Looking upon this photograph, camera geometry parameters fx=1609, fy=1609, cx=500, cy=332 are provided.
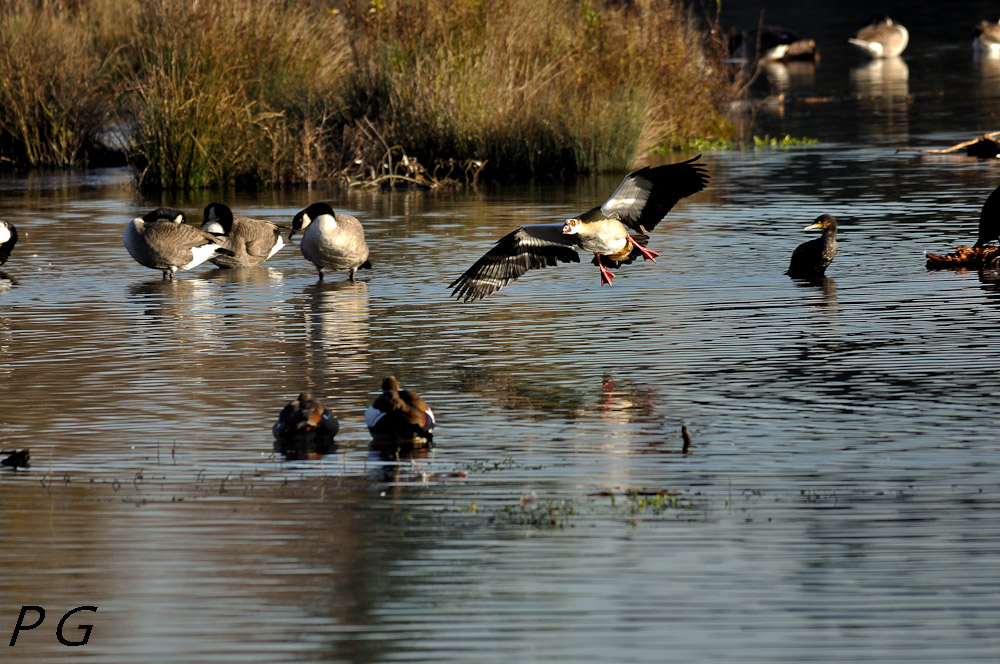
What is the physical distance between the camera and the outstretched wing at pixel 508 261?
1280 centimetres

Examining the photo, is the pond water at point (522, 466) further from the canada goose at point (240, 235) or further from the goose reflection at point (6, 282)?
the canada goose at point (240, 235)

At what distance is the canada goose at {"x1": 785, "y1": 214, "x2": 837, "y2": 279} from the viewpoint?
578 inches

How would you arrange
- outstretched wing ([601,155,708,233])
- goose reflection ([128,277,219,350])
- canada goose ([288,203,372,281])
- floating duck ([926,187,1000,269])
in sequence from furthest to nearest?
canada goose ([288,203,372,281])
floating duck ([926,187,1000,269])
goose reflection ([128,277,219,350])
outstretched wing ([601,155,708,233])

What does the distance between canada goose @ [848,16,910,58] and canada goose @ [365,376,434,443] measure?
4163cm

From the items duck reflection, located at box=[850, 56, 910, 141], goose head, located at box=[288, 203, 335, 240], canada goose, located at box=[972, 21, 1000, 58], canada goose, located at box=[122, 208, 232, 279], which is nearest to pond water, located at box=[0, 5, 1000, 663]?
canada goose, located at box=[122, 208, 232, 279]

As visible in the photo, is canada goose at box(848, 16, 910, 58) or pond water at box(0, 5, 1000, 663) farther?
canada goose at box(848, 16, 910, 58)

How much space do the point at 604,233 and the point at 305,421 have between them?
459 cm

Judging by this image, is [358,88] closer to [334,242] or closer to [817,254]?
[334,242]

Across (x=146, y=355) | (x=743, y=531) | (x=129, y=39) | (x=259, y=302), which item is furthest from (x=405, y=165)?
(x=743, y=531)

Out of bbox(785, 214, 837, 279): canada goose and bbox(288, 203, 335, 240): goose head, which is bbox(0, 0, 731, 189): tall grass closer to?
bbox(288, 203, 335, 240): goose head

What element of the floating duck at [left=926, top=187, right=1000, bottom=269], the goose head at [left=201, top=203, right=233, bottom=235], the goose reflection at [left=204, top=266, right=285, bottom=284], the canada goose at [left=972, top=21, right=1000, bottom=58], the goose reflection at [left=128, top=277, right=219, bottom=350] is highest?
the canada goose at [left=972, top=21, right=1000, bottom=58]

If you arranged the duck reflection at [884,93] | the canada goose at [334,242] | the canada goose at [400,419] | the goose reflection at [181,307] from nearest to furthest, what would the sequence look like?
1. the canada goose at [400,419]
2. the goose reflection at [181,307]
3. the canada goose at [334,242]
4. the duck reflection at [884,93]

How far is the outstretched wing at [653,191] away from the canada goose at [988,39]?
36567mm

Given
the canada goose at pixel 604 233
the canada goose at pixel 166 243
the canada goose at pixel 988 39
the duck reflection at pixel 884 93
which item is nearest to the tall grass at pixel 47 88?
the canada goose at pixel 166 243
